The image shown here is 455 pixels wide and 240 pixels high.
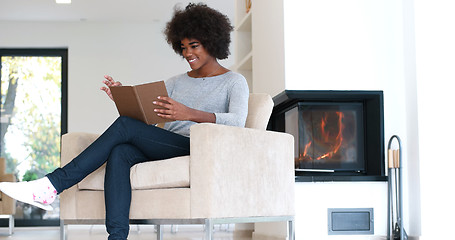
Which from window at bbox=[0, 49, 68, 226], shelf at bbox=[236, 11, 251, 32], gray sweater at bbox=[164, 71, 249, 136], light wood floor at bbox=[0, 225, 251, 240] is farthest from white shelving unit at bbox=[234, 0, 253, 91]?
window at bbox=[0, 49, 68, 226]

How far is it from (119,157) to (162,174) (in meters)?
0.18

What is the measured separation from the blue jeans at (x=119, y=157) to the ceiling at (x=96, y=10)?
4.54 metres

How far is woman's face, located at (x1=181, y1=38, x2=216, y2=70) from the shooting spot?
3104 mm

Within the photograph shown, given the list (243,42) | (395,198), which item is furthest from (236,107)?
(243,42)

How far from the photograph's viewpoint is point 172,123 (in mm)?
3076

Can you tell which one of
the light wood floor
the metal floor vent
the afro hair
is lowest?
the light wood floor

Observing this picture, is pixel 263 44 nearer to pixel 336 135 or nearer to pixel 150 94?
pixel 336 135

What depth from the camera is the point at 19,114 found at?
8.41 metres

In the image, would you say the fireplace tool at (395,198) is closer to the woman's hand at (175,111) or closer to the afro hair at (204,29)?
the afro hair at (204,29)

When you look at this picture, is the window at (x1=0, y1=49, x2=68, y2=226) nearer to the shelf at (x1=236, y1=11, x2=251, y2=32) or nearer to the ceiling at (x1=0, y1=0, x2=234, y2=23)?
the ceiling at (x1=0, y1=0, x2=234, y2=23)

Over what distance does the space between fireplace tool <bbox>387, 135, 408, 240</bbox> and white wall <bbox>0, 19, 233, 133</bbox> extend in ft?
14.9

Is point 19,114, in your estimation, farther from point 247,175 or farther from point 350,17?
point 247,175

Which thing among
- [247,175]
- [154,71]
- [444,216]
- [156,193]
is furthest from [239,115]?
[154,71]

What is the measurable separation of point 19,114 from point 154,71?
174 cm
